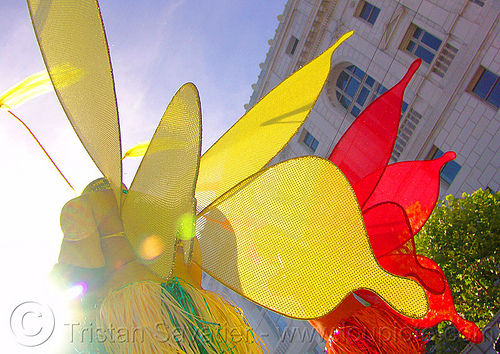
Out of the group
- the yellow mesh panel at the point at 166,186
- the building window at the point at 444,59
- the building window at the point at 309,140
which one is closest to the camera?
the yellow mesh panel at the point at 166,186

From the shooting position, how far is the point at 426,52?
1232cm

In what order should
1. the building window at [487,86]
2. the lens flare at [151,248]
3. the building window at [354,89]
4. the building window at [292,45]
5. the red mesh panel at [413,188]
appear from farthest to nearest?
the building window at [292,45] < the building window at [354,89] < the building window at [487,86] < the red mesh panel at [413,188] < the lens flare at [151,248]

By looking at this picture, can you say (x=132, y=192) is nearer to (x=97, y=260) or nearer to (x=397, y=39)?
(x=97, y=260)

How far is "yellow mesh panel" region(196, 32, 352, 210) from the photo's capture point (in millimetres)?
2920

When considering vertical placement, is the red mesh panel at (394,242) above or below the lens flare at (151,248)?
above

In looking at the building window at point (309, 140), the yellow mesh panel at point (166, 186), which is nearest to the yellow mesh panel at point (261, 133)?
the yellow mesh panel at point (166, 186)

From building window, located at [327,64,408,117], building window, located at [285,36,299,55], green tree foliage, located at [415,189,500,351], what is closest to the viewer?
green tree foliage, located at [415,189,500,351]

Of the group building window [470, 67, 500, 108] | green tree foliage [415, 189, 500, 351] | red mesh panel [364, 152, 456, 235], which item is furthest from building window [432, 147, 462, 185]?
red mesh panel [364, 152, 456, 235]

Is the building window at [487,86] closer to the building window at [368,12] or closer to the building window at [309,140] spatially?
the building window at [368,12]

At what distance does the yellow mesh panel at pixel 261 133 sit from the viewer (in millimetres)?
2920

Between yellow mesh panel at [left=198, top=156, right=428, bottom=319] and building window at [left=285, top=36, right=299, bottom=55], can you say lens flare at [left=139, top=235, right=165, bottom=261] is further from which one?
building window at [left=285, top=36, right=299, bottom=55]

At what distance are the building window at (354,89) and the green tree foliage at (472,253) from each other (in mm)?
6178

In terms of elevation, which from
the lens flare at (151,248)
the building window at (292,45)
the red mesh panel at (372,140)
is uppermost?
the red mesh panel at (372,140)

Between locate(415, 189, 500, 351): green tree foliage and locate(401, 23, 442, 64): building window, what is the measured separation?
6180 mm
